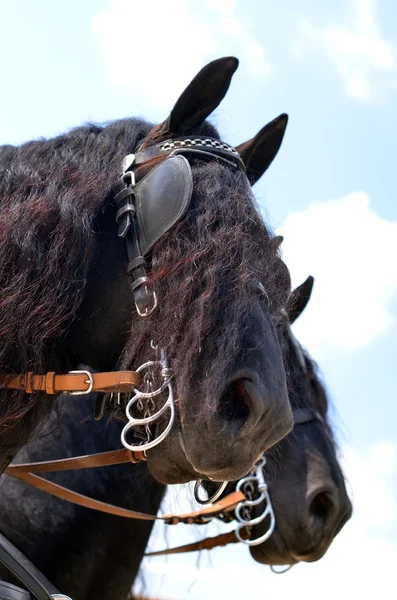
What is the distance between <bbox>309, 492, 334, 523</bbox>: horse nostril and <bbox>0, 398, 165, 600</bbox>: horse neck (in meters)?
0.62

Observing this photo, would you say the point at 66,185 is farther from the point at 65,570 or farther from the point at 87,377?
the point at 65,570

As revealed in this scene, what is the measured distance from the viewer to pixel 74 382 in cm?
173

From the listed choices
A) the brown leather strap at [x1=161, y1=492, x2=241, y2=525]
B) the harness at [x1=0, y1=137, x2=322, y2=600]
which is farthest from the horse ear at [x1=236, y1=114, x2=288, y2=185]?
the brown leather strap at [x1=161, y1=492, x2=241, y2=525]

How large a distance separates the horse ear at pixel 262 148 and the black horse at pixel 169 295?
0.20 meters

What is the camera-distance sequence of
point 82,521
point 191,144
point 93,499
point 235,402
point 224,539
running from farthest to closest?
point 224,539, point 82,521, point 93,499, point 191,144, point 235,402

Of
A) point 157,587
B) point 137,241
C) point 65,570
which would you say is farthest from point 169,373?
point 157,587

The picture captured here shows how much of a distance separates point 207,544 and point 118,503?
64 centimetres

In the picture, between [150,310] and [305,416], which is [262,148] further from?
[305,416]

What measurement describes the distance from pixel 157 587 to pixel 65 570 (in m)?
0.88

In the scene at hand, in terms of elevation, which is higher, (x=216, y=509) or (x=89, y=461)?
(x=216, y=509)

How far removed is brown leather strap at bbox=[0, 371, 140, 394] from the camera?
170 cm

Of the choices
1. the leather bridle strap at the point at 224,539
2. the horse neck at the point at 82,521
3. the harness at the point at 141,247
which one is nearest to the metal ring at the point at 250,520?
the leather bridle strap at the point at 224,539

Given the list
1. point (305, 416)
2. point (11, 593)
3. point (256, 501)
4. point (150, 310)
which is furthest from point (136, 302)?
point (305, 416)

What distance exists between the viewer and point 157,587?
11.8 ft
